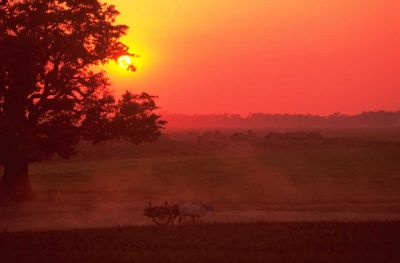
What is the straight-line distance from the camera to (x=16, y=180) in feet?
100

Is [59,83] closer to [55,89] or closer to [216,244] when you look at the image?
[55,89]

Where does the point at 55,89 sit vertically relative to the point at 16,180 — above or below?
above

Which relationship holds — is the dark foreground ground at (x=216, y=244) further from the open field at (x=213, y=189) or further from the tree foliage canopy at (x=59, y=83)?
the tree foliage canopy at (x=59, y=83)

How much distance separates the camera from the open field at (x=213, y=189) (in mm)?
22969

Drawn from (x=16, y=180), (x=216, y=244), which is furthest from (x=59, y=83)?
(x=216, y=244)

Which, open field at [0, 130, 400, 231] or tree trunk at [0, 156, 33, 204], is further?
tree trunk at [0, 156, 33, 204]

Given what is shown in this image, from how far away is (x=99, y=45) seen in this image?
99.2 ft

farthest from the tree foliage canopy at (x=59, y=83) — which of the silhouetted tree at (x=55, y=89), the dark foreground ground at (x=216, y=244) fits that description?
the dark foreground ground at (x=216, y=244)

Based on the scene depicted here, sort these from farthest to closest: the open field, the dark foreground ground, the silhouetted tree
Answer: the silhouetted tree
the open field
the dark foreground ground

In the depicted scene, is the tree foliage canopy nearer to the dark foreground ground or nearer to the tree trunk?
the tree trunk

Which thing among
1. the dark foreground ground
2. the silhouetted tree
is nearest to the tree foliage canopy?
the silhouetted tree

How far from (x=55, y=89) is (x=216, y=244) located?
17.4 metres

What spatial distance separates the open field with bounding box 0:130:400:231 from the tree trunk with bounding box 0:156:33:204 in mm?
1006

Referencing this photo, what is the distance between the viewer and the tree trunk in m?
30.2
